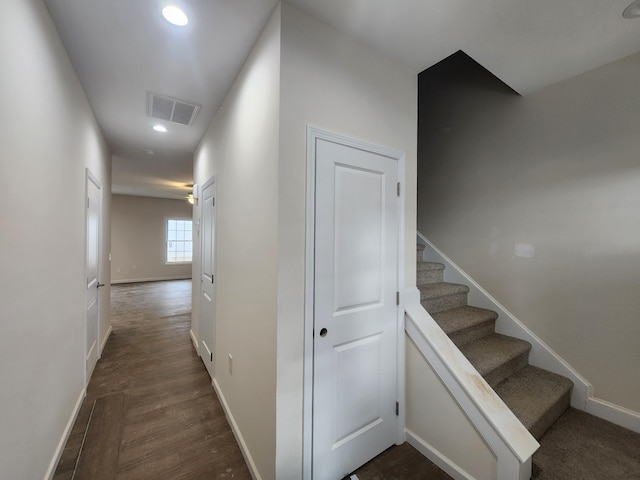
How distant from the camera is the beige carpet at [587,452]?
1.47 meters

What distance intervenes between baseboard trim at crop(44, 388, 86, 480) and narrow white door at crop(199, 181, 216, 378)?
1.04m

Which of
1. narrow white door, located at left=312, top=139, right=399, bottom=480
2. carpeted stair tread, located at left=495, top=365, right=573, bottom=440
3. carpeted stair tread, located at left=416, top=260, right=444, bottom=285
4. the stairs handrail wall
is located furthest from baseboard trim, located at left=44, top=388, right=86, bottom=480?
carpeted stair tread, located at left=416, top=260, right=444, bottom=285

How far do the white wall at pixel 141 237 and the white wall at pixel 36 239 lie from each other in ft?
23.1

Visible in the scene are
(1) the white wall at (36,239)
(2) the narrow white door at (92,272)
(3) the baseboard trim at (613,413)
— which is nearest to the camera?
(1) the white wall at (36,239)

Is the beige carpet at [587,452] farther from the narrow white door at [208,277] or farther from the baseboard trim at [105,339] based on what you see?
the baseboard trim at [105,339]

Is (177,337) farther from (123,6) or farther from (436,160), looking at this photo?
(436,160)

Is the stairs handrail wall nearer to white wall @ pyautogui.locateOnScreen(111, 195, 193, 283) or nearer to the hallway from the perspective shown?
the hallway

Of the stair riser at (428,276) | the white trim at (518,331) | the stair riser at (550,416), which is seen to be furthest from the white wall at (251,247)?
the white trim at (518,331)

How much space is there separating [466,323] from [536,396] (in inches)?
24.8

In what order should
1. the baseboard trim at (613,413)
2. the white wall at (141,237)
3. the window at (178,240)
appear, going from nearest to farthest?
the baseboard trim at (613,413)
the white wall at (141,237)
the window at (178,240)

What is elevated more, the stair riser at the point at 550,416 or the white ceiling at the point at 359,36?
the white ceiling at the point at 359,36

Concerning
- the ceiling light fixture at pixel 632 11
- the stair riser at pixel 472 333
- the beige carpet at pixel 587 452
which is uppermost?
the ceiling light fixture at pixel 632 11

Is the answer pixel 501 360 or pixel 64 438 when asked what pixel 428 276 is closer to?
pixel 501 360

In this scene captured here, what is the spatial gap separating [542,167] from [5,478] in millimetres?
3855
